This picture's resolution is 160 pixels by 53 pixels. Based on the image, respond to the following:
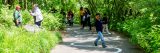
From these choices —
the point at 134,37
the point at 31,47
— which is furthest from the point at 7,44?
the point at 134,37

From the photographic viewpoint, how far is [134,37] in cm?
1684

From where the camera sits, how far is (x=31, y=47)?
11.5 metres

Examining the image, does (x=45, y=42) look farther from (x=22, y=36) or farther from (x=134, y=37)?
(x=134, y=37)

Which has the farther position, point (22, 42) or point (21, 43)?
point (22, 42)

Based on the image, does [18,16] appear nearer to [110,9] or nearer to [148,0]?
[148,0]

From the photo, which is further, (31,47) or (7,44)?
(31,47)

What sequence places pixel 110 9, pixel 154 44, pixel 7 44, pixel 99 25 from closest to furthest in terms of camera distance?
pixel 7 44, pixel 154 44, pixel 99 25, pixel 110 9

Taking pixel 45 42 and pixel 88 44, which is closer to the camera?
pixel 45 42

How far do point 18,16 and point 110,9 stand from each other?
12.8m

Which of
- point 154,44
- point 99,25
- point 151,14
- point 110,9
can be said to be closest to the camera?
point 154,44

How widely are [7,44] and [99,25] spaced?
5949mm

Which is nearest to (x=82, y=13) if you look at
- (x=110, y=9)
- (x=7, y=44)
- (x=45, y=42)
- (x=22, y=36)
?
(x=110, y=9)

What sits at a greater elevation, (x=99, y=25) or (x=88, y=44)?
(x=99, y=25)

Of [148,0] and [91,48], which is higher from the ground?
[148,0]
